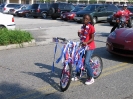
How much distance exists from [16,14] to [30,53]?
24330 mm

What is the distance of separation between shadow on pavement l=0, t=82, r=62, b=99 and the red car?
3509 mm

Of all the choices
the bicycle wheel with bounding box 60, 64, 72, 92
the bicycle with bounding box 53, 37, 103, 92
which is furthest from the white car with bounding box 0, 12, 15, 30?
the bicycle wheel with bounding box 60, 64, 72, 92

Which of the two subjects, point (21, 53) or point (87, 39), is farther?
point (21, 53)

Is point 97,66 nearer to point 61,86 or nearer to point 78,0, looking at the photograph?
point 61,86

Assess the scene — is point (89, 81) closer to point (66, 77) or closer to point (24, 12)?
point (66, 77)

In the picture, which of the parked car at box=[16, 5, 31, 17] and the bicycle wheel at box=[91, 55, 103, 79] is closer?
the bicycle wheel at box=[91, 55, 103, 79]

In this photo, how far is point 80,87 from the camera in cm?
549

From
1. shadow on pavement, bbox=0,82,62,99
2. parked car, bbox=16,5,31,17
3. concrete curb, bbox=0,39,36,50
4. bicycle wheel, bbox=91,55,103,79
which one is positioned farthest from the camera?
parked car, bbox=16,5,31,17

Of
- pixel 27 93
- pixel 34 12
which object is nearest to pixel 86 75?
pixel 27 93

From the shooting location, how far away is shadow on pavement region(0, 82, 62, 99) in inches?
193

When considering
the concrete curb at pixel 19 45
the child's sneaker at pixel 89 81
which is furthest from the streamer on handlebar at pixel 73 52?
the concrete curb at pixel 19 45

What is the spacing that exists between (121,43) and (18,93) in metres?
3.98

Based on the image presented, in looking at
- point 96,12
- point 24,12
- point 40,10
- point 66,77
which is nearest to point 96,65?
point 66,77

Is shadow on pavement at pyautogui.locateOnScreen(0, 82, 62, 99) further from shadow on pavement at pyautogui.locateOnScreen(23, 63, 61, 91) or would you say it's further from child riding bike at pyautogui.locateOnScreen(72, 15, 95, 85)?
child riding bike at pyautogui.locateOnScreen(72, 15, 95, 85)
